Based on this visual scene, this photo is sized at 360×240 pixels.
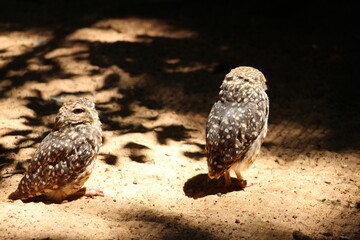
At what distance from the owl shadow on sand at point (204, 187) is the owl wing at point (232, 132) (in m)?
0.49

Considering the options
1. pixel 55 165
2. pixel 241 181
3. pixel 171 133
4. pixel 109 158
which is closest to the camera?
pixel 55 165

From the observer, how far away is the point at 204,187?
565cm

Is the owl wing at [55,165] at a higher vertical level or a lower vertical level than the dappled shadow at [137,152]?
higher

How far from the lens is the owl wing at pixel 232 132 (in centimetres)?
509

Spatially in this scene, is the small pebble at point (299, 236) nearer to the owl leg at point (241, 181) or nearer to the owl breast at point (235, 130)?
the owl breast at point (235, 130)

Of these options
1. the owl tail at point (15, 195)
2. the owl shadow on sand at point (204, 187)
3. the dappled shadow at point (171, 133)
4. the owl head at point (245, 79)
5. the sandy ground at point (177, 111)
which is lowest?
the owl shadow on sand at point (204, 187)

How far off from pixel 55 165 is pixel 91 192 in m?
0.59

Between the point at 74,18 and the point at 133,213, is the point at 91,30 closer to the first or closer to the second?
the point at 74,18

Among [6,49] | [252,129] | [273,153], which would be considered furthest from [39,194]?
[6,49]

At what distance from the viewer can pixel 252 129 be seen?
5.18 m

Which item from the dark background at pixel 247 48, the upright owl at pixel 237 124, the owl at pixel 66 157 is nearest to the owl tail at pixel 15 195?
the owl at pixel 66 157

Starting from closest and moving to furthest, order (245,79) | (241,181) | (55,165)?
(55,165) < (245,79) < (241,181)

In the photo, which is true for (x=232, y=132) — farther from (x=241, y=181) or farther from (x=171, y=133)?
(x=171, y=133)

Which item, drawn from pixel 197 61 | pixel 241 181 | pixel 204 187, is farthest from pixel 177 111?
pixel 241 181
